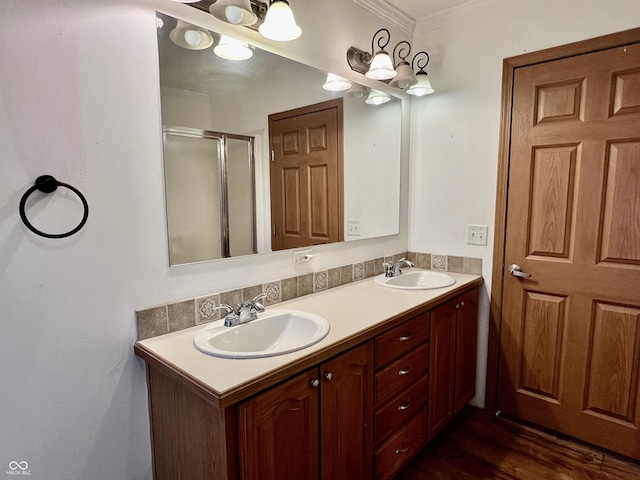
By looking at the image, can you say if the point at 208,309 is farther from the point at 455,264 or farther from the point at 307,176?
the point at 455,264

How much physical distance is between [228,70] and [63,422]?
1357 mm

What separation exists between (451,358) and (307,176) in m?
1.23

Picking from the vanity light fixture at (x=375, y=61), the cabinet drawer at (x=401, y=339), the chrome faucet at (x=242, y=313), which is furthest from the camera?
the vanity light fixture at (x=375, y=61)

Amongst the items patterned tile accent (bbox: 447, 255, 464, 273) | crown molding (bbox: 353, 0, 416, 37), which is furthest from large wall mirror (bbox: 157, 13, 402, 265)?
patterned tile accent (bbox: 447, 255, 464, 273)

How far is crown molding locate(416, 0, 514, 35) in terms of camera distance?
2.08 metres

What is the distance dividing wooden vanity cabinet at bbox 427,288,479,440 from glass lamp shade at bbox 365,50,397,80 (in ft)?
3.97

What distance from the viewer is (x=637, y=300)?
5.86ft

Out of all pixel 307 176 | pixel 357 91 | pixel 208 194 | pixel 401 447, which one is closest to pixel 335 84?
pixel 357 91

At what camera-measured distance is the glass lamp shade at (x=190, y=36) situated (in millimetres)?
1332

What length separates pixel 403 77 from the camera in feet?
6.63

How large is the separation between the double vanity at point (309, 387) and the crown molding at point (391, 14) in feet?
5.13

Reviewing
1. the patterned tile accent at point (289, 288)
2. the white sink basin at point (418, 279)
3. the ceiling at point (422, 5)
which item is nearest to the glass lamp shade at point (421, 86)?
the ceiling at point (422, 5)

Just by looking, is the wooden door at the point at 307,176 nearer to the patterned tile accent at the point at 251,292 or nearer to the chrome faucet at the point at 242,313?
the patterned tile accent at the point at 251,292

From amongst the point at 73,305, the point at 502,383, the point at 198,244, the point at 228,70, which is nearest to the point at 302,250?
the point at 198,244
